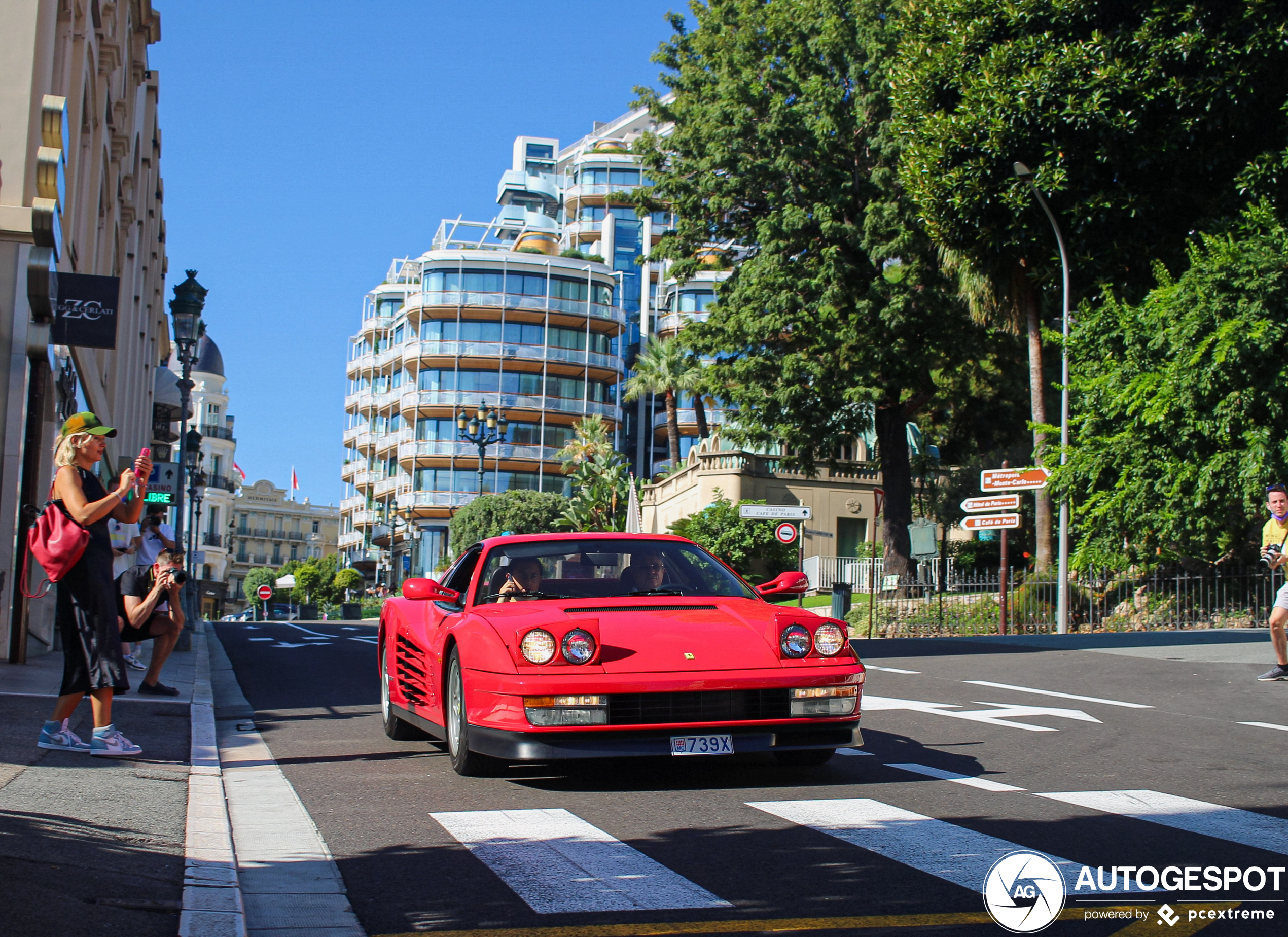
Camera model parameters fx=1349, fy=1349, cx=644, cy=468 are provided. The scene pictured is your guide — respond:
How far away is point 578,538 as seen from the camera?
8.20 metres

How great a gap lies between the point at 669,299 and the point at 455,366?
1609 centimetres

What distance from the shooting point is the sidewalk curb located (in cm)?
398

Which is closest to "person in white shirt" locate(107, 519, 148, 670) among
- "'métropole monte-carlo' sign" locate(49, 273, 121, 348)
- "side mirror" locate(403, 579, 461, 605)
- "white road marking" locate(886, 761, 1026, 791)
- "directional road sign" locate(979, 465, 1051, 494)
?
"'métropole monte-carlo' sign" locate(49, 273, 121, 348)

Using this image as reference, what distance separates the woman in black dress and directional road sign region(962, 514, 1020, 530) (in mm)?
18758

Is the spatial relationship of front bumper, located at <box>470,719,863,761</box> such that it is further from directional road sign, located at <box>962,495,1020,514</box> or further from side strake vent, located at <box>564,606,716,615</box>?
directional road sign, located at <box>962,495,1020,514</box>

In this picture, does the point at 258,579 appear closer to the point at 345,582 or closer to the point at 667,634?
the point at 345,582

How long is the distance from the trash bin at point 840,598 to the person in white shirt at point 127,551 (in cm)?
1172

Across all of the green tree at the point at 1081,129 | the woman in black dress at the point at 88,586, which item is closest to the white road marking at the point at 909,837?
the woman in black dress at the point at 88,586

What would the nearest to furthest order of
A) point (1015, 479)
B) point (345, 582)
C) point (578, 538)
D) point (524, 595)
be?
point (524, 595)
point (578, 538)
point (1015, 479)
point (345, 582)

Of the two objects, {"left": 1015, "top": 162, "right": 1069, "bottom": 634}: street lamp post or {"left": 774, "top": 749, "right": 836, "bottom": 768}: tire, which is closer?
{"left": 774, "top": 749, "right": 836, "bottom": 768}: tire

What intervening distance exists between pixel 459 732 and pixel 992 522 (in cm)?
1866

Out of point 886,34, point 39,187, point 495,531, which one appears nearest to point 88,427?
point 39,187

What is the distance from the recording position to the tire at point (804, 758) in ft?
23.6

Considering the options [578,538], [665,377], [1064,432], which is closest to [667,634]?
[578,538]
